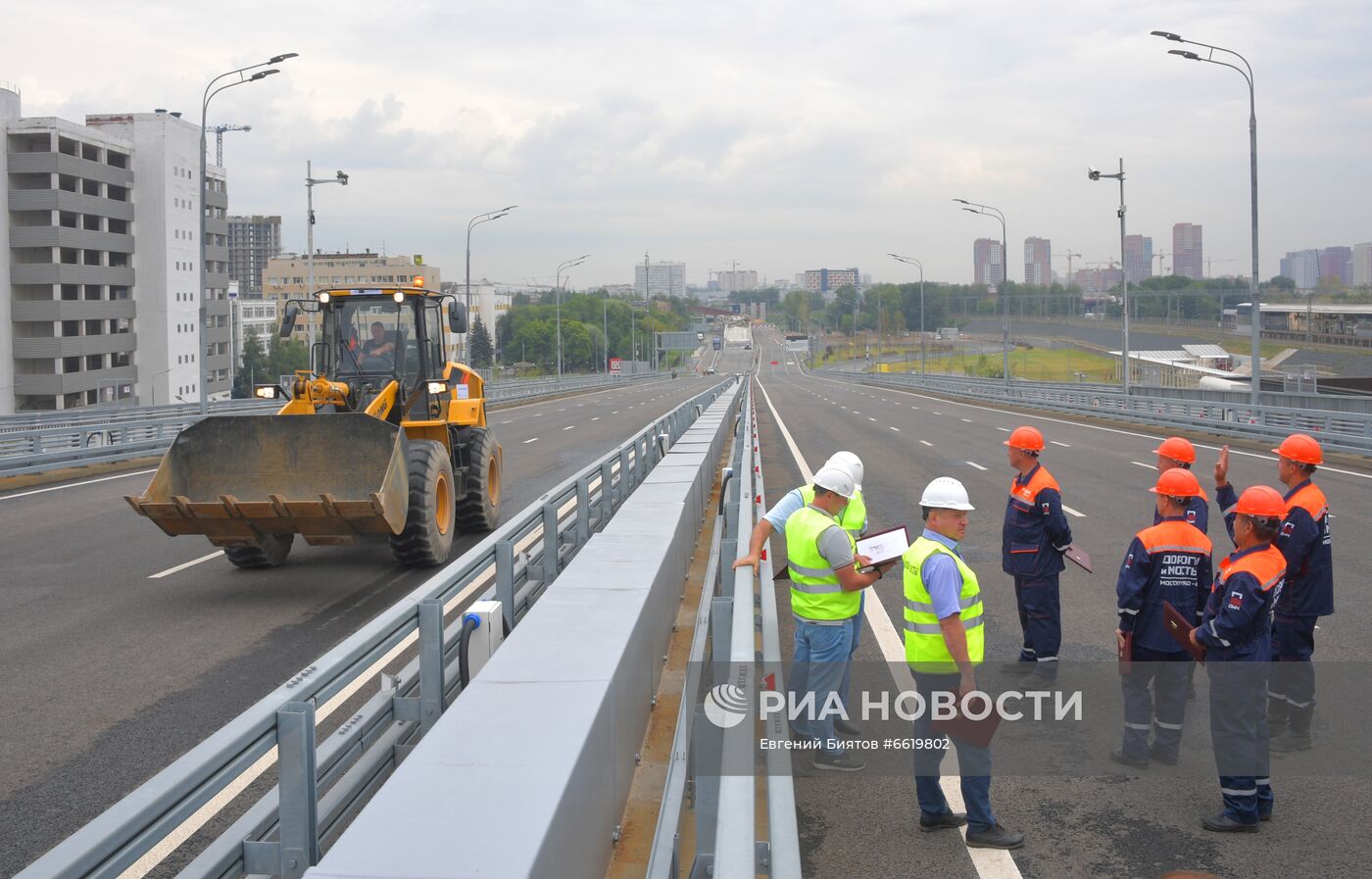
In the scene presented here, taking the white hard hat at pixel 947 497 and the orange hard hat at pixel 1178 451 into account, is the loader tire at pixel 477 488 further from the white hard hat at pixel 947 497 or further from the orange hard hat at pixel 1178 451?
the white hard hat at pixel 947 497

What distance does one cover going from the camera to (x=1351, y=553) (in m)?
14.3

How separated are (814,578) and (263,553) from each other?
27.6ft

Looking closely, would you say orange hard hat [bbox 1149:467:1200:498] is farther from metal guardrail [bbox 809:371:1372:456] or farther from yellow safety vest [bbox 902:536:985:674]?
metal guardrail [bbox 809:371:1372:456]

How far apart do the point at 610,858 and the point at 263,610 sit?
6998 millimetres

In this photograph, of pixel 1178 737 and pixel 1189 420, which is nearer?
pixel 1178 737

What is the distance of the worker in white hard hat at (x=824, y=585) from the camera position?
6.59 metres

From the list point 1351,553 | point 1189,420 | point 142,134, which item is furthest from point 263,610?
point 142,134

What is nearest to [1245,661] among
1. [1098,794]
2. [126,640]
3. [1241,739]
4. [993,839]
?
[1241,739]

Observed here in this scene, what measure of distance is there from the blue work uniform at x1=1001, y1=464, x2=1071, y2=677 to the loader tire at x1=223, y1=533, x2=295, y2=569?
7.77m

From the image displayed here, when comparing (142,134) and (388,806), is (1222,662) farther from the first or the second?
(142,134)

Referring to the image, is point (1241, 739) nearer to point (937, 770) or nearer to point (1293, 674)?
point (937, 770)

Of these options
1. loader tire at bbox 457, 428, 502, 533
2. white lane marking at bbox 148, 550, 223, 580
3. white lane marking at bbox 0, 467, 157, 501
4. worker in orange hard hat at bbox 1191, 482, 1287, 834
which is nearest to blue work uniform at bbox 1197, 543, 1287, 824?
worker in orange hard hat at bbox 1191, 482, 1287, 834

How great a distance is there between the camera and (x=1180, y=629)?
21.1ft

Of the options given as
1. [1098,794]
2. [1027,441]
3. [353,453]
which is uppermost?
[1027,441]
